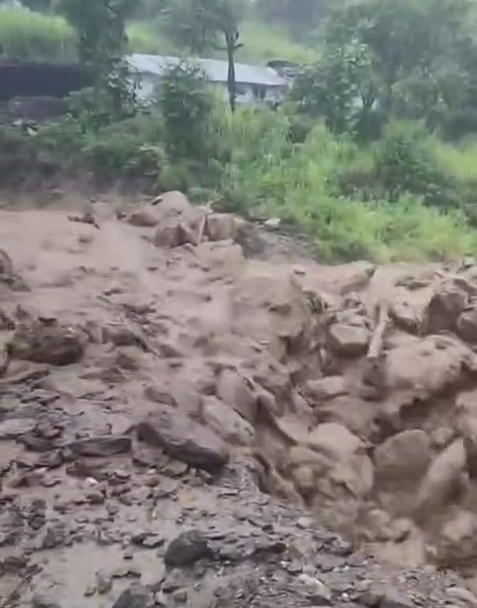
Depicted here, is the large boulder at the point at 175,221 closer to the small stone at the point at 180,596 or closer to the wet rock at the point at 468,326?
the wet rock at the point at 468,326

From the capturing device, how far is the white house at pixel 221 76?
644 centimetres

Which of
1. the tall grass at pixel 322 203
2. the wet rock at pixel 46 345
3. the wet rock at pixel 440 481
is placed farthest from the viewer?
the tall grass at pixel 322 203

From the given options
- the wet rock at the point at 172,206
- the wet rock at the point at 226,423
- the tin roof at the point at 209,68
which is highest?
the tin roof at the point at 209,68

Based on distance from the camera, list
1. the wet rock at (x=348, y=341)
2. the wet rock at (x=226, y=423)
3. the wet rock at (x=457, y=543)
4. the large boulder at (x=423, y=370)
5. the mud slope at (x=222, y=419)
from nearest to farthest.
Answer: the mud slope at (x=222, y=419) < the wet rock at (x=226, y=423) < the wet rock at (x=457, y=543) < the large boulder at (x=423, y=370) < the wet rock at (x=348, y=341)

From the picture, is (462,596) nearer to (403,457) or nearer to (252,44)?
(403,457)

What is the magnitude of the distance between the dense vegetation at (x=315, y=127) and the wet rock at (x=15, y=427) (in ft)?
11.4

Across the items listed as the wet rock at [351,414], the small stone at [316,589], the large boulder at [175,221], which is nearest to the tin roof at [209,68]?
the large boulder at [175,221]

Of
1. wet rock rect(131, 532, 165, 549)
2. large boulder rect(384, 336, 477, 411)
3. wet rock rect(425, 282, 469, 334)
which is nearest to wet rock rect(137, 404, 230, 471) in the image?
wet rock rect(131, 532, 165, 549)

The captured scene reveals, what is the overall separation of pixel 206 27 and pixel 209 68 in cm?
32

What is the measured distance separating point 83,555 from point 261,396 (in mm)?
1612

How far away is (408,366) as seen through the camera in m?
4.48

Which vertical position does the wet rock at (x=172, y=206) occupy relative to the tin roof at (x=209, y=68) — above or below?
below

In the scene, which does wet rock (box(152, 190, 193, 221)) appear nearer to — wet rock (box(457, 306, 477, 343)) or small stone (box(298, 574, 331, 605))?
wet rock (box(457, 306, 477, 343))

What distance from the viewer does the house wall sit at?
6.45 m
